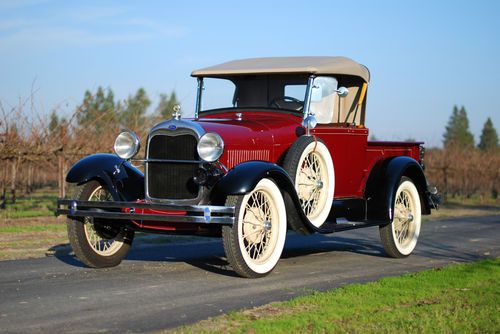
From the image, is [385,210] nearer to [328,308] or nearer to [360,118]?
[360,118]

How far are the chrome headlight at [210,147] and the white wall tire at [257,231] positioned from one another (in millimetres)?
489

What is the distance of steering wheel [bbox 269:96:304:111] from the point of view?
9.53 meters

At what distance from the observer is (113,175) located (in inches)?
341

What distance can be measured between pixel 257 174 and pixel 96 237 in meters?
2.28

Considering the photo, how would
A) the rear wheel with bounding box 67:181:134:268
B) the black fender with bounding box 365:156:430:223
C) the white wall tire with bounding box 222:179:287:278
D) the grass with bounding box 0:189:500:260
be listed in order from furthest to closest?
the grass with bounding box 0:189:500:260, the black fender with bounding box 365:156:430:223, the rear wheel with bounding box 67:181:134:268, the white wall tire with bounding box 222:179:287:278

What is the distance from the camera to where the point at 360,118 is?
34.9ft

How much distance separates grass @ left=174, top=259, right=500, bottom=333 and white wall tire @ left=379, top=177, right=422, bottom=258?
2218mm

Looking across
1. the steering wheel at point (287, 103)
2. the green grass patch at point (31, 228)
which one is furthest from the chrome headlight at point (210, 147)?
the green grass patch at point (31, 228)

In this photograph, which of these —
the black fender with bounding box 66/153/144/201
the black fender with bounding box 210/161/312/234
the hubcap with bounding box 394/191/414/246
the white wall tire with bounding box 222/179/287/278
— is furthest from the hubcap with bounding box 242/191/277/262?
Answer: the hubcap with bounding box 394/191/414/246

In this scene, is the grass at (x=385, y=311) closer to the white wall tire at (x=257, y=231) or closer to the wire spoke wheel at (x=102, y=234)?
the white wall tire at (x=257, y=231)

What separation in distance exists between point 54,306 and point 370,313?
Answer: 8.38 ft

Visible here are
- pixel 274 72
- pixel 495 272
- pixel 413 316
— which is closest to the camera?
pixel 413 316

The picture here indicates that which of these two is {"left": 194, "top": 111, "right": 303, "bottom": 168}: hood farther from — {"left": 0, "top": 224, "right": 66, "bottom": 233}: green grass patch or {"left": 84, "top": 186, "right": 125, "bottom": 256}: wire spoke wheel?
{"left": 0, "top": 224, "right": 66, "bottom": 233}: green grass patch

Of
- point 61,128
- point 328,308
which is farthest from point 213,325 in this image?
point 61,128
